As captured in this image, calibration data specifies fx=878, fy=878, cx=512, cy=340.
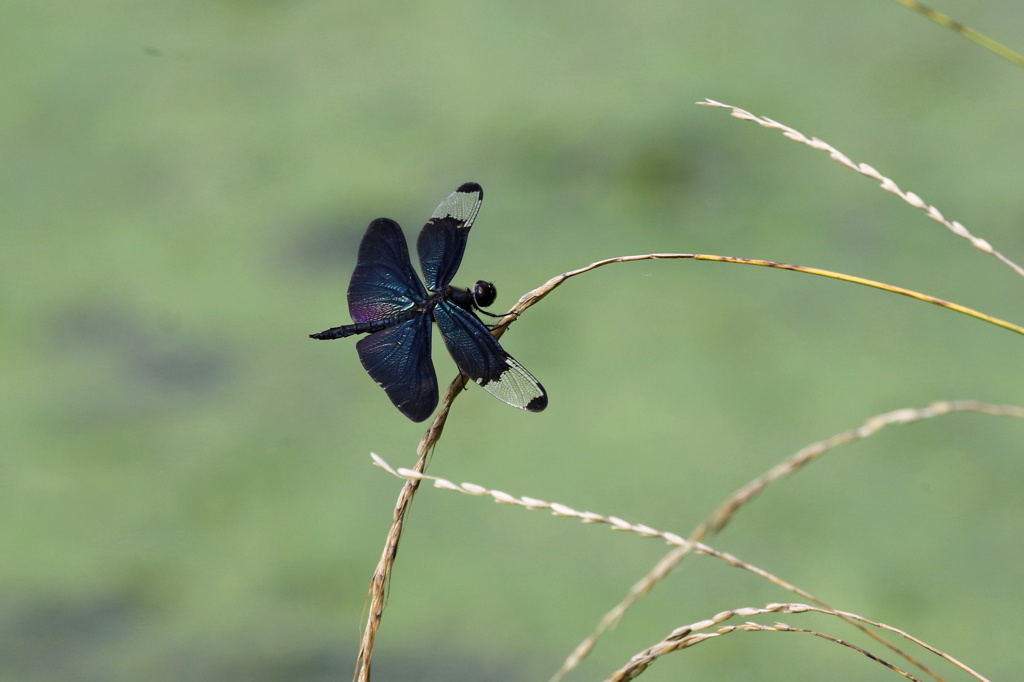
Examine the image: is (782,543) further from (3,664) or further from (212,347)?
(3,664)

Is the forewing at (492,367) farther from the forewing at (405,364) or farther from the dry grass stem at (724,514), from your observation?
the dry grass stem at (724,514)

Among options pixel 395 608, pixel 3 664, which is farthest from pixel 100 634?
pixel 395 608

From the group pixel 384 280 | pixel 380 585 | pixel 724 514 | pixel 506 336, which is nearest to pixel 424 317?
pixel 384 280

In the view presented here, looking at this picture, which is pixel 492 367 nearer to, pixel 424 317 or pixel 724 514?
pixel 424 317

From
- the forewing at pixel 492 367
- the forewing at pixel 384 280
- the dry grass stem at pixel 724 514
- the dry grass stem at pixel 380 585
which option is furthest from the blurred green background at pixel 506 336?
the dry grass stem at pixel 724 514

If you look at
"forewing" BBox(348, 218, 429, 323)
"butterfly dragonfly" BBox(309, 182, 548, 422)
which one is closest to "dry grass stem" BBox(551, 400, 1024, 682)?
"butterfly dragonfly" BBox(309, 182, 548, 422)
